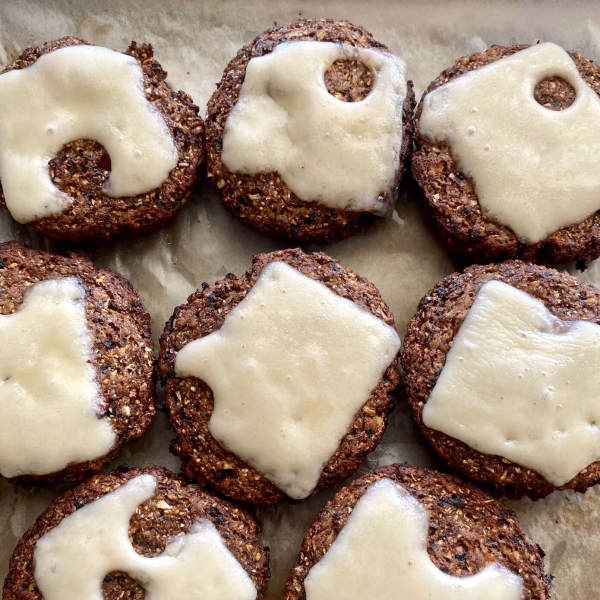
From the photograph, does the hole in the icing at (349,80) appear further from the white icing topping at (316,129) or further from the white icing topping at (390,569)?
the white icing topping at (390,569)

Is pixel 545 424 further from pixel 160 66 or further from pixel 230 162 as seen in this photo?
pixel 160 66

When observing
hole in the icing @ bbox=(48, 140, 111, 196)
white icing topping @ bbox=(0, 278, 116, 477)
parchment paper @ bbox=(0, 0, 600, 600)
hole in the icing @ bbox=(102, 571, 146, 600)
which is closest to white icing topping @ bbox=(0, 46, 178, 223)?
hole in the icing @ bbox=(48, 140, 111, 196)

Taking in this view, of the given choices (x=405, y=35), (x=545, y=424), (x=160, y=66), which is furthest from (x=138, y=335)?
(x=405, y=35)

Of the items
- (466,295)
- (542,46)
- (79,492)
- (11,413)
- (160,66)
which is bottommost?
(79,492)

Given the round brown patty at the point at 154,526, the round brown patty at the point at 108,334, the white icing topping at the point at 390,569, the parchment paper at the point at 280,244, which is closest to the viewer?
the white icing topping at the point at 390,569

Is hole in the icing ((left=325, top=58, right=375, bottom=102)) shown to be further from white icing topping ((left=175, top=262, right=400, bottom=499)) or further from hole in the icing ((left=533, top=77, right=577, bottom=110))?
white icing topping ((left=175, top=262, right=400, bottom=499))

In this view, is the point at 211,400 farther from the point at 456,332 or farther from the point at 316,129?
the point at 316,129

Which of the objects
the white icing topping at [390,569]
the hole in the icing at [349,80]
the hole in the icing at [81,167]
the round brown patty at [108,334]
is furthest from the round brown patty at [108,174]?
the white icing topping at [390,569]
